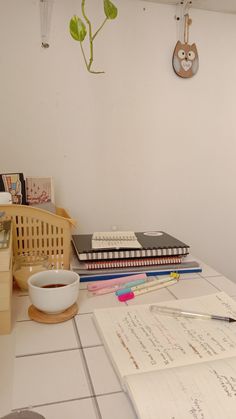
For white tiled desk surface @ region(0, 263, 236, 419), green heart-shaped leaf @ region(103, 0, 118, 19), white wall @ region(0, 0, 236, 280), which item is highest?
green heart-shaped leaf @ region(103, 0, 118, 19)

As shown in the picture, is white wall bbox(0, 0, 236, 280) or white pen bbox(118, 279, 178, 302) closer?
white pen bbox(118, 279, 178, 302)

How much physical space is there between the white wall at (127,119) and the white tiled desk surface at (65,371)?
0.54 meters

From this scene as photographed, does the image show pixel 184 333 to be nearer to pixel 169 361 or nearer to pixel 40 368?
pixel 169 361

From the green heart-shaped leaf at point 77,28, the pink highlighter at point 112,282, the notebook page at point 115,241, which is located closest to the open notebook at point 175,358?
the pink highlighter at point 112,282

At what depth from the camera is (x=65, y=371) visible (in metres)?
0.49

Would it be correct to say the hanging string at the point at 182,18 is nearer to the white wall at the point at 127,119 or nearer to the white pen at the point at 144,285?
the white wall at the point at 127,119

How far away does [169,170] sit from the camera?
47.3 inches

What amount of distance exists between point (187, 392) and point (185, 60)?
106 centimetres

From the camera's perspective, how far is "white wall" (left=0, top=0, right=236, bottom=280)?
1015mm

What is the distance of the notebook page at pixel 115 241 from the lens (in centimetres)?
86

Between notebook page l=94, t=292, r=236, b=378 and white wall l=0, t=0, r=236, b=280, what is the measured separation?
57 cm

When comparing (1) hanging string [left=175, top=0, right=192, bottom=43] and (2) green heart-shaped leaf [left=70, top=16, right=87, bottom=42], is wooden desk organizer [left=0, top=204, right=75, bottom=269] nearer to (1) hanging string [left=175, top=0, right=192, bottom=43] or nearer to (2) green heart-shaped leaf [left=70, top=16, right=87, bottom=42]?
(2) green heart-shaped leaf [left=70, top=16, right=87, bottom=42]

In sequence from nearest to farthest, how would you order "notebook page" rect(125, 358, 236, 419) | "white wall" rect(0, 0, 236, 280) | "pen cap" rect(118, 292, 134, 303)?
"notebook page" rect(125, 358, 236, 419) < "pen cap" rect(118, 292, 134, 303) < "white wall" rect(0, 0, 236, 280)

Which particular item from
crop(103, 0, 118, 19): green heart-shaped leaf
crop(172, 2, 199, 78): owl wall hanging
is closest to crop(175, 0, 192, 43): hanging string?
crop(172, 2, 199, 78): owl wall hanging
